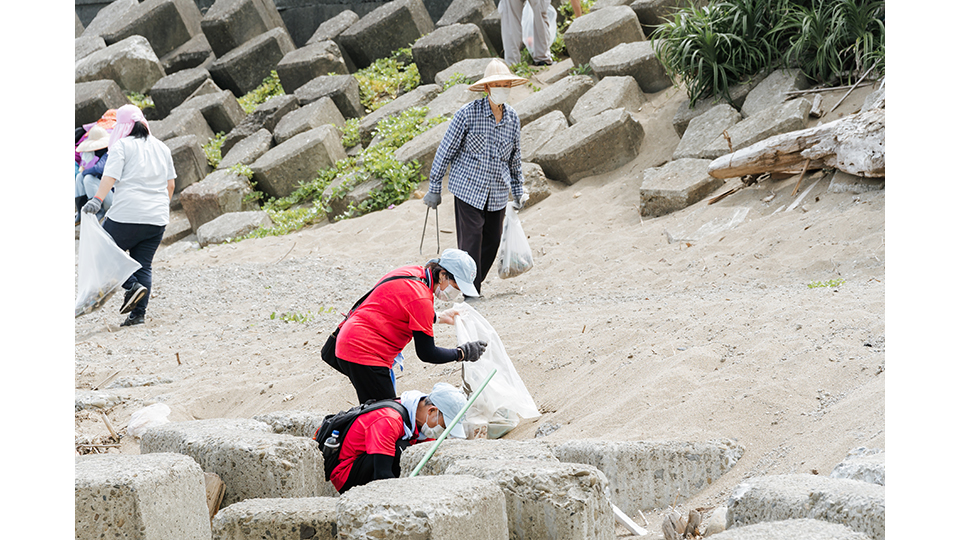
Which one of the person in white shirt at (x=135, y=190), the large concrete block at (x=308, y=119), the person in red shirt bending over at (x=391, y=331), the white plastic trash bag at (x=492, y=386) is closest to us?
the person in red shirt bending over at (x=391, y=331)

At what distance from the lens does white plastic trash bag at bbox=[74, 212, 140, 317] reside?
5.56 metres

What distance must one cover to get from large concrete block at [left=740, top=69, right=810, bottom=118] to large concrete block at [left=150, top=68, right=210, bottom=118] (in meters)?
8.10

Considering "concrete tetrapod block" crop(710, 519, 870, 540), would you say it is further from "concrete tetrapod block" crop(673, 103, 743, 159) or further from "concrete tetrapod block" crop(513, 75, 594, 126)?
"concrete tetrapod block" crop(513, 75, 594, 126)

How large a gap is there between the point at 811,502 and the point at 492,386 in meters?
1.78

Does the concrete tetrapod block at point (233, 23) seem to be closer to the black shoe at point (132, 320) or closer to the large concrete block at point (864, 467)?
the black shoe at point (132, 320)

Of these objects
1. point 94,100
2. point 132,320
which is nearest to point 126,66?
point 94,100

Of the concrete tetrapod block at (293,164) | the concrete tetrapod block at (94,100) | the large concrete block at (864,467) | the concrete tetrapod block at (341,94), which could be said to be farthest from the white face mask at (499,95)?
the concrete tetrapod block at (94,100)

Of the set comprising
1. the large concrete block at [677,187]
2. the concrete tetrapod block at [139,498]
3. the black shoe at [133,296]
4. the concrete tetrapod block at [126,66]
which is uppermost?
the concrete tetrapod block at [126,66]

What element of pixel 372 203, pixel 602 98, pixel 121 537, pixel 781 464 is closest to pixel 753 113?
pixel 602 98

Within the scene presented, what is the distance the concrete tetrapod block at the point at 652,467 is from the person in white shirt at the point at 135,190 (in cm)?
424

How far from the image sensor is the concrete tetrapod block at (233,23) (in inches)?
492

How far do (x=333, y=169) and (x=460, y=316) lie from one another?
20.8ft

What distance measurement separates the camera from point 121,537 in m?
2.30

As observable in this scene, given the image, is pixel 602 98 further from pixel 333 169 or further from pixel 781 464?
pixel 781 464
